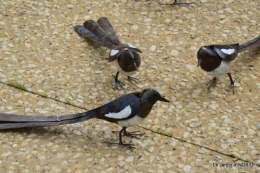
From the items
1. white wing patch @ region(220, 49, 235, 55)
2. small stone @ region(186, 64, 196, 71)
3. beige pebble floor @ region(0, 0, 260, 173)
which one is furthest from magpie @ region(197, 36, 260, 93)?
small stone @ region(186, 64, 196, 71)

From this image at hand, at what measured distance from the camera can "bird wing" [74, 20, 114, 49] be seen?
516cm

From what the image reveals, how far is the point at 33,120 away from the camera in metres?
4.21

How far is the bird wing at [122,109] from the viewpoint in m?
3.97

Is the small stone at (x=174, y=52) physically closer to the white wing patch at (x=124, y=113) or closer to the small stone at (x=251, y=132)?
the small stone at (x=251, y=132)

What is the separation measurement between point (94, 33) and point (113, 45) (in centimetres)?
42

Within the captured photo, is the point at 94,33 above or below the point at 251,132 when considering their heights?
above

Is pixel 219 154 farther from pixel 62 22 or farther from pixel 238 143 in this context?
pixel 62 22

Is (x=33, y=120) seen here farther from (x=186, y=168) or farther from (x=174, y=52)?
(x=174, y=52)

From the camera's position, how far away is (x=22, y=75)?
504 centimetres

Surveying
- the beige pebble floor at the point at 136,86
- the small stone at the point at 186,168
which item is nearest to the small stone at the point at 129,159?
the beige pebble floor at the point at 136,86

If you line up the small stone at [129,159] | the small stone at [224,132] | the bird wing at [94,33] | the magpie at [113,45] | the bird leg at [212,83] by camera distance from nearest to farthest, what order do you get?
the small stone at [129,159] < the small stone at [224,132] < the magpie at [113,45] < the bird leg at [212,83] < the bird wing at [94,33]

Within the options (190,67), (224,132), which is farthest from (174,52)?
(224,132)

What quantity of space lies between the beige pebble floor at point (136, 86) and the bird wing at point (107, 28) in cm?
21

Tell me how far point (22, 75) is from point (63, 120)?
1.06 m
